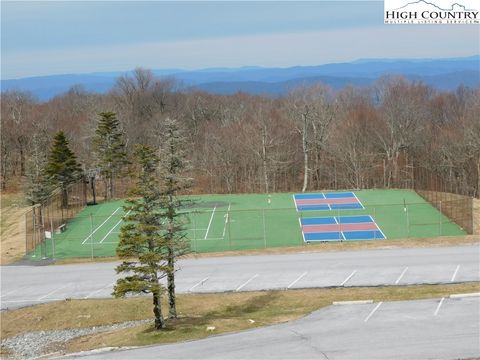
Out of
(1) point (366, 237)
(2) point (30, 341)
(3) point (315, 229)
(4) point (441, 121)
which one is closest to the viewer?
(2) point (30, 341)

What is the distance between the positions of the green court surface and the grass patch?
27.4 feet

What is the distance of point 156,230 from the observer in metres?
22.7

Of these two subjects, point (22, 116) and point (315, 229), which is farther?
point (22, 116)

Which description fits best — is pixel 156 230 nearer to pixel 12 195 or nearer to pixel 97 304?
pixel 97 304

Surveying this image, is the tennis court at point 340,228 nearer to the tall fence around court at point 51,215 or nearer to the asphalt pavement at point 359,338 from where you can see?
the tall fence around court at point 51,215

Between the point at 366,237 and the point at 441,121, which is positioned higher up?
Result: the point at 441,121

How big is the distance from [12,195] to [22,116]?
2278cm

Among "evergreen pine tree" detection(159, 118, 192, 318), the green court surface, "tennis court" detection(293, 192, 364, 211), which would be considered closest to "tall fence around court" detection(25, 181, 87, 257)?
the green court surface

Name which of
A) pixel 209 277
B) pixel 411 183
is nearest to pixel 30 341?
pixel 209 277

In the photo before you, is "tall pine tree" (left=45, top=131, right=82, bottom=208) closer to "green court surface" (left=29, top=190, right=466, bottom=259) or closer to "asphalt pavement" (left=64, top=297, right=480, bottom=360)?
"green court surface" (left=29, top=190, right=466, bottom=259)

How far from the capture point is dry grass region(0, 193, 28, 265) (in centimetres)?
3944

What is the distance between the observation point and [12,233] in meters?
46.4

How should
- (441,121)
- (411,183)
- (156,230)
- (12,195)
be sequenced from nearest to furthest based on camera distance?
(156,230) < (411,183) < (12,195) < (441,121)

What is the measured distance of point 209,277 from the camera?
31.6 m
